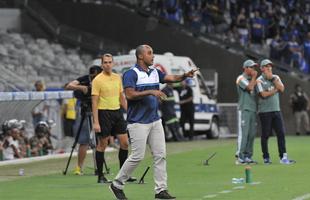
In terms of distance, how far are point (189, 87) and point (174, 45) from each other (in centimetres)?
903

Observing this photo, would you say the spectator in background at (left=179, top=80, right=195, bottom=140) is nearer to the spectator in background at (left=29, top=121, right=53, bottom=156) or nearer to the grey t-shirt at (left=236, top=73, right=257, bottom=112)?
the spectator in background at (left=29, top=121, right=53, bottom=156)

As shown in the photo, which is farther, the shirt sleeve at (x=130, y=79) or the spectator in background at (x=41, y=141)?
the spectator in background at (x=41, y=141)

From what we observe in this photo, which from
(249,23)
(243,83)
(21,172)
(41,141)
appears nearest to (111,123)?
(21,172)

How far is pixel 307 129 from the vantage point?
36.3 m

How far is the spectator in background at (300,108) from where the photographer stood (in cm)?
3634

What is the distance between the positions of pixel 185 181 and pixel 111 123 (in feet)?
4.99

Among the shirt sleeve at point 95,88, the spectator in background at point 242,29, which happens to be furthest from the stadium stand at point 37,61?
the shirt sleeve at point 95,88

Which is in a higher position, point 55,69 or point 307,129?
point 55,69

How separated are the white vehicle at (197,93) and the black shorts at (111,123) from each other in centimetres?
1375

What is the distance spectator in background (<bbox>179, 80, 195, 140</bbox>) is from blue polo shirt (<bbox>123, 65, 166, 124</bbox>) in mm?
17349

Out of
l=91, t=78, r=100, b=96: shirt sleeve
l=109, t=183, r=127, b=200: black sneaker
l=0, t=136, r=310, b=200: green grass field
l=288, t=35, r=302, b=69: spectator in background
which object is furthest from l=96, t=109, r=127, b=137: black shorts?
l=288, t=35, r=302, b=69: spectator in background

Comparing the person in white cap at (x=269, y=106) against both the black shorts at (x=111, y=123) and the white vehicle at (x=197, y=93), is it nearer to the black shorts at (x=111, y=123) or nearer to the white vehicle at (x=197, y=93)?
the black shorts at (x=111, y=123)

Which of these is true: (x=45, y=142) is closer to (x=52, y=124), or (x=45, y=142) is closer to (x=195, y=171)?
(x=52, y=124)

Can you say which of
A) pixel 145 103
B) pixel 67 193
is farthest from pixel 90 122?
pixel 145 103
